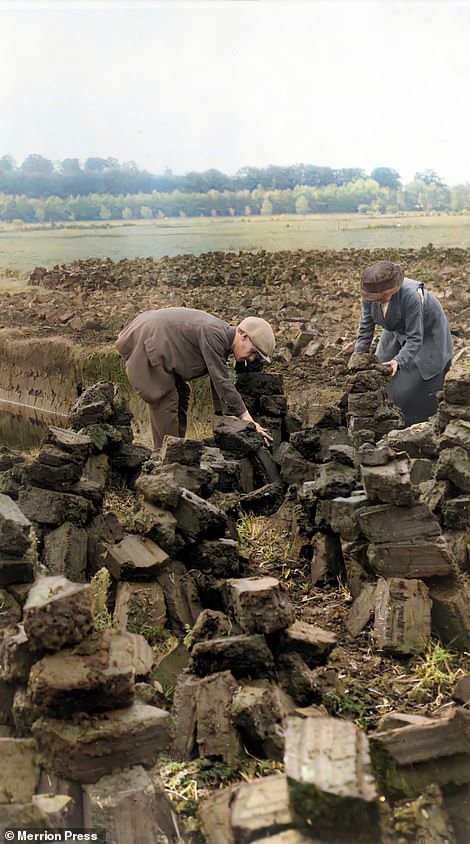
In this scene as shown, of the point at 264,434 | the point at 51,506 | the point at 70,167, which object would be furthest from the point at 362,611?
the point at 70,167

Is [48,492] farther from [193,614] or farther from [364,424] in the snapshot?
[364,424]

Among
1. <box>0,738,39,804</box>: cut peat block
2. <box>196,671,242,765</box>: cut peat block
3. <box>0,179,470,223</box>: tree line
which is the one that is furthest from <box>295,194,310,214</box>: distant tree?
<box>0,738,39,804</box>: cut peat block

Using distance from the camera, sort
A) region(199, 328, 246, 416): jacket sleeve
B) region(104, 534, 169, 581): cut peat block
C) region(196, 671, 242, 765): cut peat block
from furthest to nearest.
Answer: region(199, 328, 246, 416): jacket sleeve < region(104, 534, 169, 581): cut peat block < region(196, 671, 242, 765): cut peat block

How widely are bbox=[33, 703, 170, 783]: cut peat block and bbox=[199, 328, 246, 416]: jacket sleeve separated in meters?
2.71

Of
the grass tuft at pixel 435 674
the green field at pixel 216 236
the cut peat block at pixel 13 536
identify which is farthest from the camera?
the green field at pixel 216 236

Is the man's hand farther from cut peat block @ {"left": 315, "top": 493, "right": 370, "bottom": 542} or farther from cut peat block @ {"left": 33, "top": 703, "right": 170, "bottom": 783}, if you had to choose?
cut peat block @ {"left": 33, "top": 703, "right": 170, "bottom": 783}

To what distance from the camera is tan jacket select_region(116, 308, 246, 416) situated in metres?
4.40

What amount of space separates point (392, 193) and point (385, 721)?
12.7 ft

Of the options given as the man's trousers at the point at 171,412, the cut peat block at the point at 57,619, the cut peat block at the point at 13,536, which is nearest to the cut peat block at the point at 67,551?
the cut peat block at the point at 13,536

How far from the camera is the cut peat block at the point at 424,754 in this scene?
163 centimetres

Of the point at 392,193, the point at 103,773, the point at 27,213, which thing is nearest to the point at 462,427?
the point at 103,773

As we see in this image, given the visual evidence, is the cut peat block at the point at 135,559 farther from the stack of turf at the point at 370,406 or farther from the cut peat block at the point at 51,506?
the stack of turf at the point at 370,406

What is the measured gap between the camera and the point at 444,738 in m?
1.83

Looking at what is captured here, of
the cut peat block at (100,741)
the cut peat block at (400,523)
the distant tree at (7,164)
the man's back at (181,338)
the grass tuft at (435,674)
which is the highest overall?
the distant tree at (7,164)
